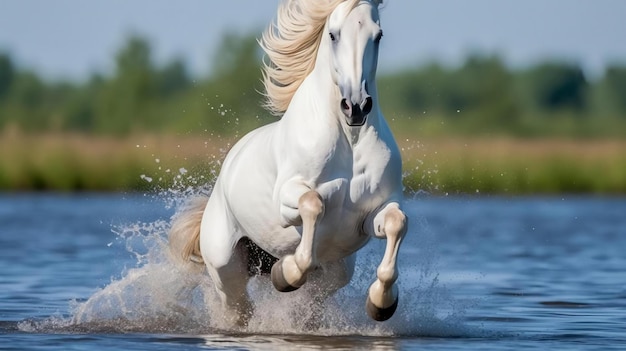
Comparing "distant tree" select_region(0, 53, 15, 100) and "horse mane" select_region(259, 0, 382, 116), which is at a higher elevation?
"distant tree" select_region(0, 53, 15, 100)

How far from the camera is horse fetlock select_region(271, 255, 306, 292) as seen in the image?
7.46m

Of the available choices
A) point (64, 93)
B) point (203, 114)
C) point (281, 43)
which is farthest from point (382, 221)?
point (64, 93)

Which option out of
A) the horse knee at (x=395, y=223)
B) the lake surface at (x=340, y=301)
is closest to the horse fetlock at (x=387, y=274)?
the horse knee at (x=395, y=223)

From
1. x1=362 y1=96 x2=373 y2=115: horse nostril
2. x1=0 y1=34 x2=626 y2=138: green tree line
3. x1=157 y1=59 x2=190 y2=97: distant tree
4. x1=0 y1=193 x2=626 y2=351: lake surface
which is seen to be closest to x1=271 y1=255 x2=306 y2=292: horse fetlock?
x1=0 y1=193 x2=626 y2=351: lake surface

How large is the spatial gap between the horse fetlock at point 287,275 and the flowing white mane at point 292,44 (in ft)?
3.98

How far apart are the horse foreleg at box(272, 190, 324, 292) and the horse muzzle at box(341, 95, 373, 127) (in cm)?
49

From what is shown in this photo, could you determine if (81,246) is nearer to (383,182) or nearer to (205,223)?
(205,223)

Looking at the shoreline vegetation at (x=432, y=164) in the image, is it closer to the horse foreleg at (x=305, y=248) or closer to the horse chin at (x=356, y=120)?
the horse foreleg at (x=305, y=248)

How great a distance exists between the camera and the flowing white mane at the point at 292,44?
7.89 metres

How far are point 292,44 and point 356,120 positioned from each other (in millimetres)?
1226

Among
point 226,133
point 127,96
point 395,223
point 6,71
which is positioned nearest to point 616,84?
point 6,71

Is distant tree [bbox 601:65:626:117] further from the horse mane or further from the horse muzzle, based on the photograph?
the horse muzzle

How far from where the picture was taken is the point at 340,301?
9.02 m

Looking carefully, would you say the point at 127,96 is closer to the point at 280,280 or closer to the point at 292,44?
the point at 292,44
